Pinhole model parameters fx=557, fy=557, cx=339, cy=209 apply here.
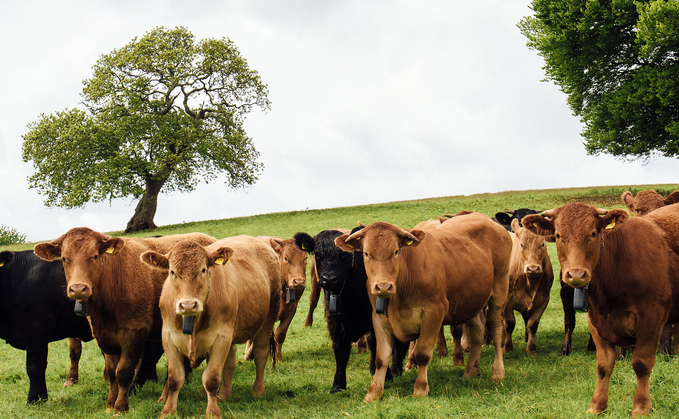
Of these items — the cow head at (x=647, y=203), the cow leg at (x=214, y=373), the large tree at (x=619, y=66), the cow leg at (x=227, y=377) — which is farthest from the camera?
the large tree at (x=619, y=66)

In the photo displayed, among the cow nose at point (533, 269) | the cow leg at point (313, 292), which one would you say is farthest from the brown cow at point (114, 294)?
the cow nose at point (533, 269)

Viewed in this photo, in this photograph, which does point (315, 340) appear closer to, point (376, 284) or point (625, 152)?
point (376, 284)

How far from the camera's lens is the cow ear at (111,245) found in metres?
7.65

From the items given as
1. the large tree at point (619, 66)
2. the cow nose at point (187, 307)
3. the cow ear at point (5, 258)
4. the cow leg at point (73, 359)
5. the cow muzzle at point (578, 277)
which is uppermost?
the large tree at point (619, 66)

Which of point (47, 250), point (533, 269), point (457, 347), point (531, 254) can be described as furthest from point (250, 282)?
point (531, 254)

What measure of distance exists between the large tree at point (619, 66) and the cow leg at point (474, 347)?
26113 mm

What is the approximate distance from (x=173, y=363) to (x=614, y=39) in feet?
112

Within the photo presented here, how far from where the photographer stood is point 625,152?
3397 centimetres

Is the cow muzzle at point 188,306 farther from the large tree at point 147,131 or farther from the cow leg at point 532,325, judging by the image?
the large tree at point 147,131

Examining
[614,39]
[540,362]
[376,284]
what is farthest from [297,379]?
[614,39]

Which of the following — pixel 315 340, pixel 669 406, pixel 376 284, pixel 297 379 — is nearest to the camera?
pixel 669 406

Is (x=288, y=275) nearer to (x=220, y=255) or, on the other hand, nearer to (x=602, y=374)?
(x=220, y=255)

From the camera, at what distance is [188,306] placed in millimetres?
6117

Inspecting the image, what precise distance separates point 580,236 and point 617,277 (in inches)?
28.6
